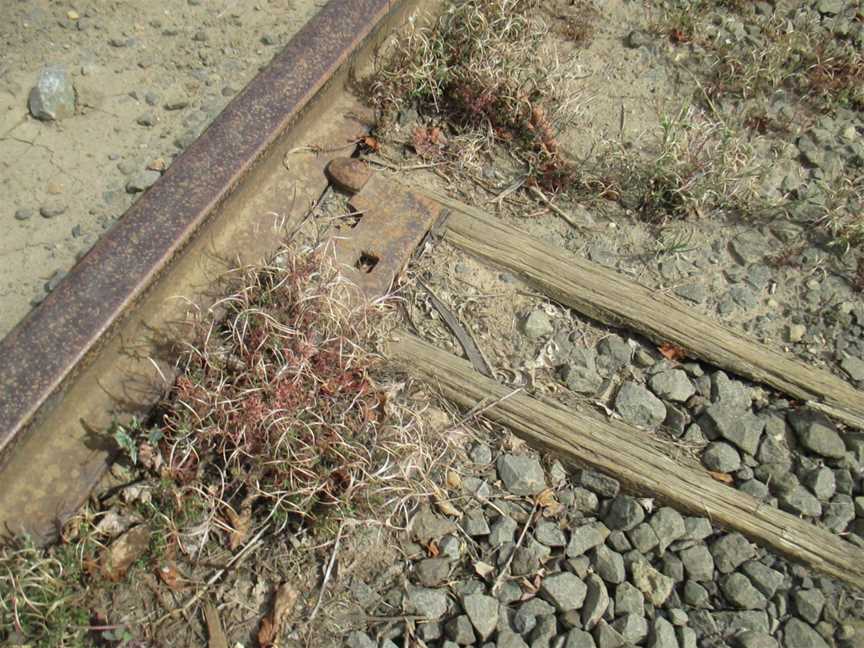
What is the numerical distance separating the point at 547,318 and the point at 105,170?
1.93 meters

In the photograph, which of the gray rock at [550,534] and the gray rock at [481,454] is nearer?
the gray rock at [550,534]

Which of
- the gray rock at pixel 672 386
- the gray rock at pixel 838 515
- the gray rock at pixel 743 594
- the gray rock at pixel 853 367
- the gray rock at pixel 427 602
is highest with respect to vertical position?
the gray rock at pixel 853 367

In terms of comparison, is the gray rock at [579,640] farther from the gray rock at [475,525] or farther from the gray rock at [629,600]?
the gray rock at [475,525]

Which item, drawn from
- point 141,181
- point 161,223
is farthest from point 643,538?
point 141,181

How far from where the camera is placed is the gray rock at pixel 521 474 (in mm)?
2736

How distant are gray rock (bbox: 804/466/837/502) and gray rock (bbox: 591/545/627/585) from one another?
701 mm

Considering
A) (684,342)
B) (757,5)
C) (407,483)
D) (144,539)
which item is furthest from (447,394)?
(757,5)

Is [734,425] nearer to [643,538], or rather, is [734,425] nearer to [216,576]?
[643,538]

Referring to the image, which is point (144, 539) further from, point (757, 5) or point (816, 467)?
point (757, 5)

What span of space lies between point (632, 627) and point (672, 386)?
2.85 feet

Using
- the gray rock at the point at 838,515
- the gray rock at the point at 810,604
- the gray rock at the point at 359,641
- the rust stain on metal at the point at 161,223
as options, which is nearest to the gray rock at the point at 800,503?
the gray rock at the point at 838,515

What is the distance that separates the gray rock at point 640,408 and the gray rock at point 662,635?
676 millimetres

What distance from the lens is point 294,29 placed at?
3994 mm

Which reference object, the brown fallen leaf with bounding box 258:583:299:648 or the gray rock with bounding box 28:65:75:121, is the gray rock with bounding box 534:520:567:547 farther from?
the gray rock with bounding box 28:65:75:121
